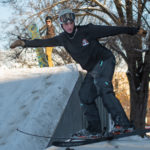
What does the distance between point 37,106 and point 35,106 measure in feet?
0.13

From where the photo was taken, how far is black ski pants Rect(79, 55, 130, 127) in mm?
2941

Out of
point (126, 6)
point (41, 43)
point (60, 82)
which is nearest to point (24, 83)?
point (60, 82)

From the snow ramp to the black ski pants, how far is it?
1.54 feet

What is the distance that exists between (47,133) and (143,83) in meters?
9.15

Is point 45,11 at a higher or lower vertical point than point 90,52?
higher

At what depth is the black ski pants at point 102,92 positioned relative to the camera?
294cm

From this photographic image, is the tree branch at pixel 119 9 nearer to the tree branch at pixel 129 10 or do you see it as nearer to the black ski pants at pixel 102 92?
the tree branch at pixel 129 10

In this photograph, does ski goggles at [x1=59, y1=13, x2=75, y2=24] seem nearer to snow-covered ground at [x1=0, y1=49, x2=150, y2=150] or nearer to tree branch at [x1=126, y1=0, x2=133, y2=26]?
snow-covered ground at [x1=0, y1=49, x2=150, y2=150]

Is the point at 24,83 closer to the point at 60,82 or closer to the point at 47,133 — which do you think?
the point at 60,82

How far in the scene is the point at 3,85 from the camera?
4.64 meters

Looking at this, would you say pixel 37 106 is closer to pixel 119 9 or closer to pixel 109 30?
pixel 109 30

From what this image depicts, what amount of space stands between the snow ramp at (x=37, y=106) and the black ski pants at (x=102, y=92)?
47cm

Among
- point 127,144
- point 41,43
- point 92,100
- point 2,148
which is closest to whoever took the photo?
point 127,144

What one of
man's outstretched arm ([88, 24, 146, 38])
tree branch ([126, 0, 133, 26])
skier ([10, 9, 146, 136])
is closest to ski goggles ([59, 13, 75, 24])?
skier ([10, 9, 146, 136])
